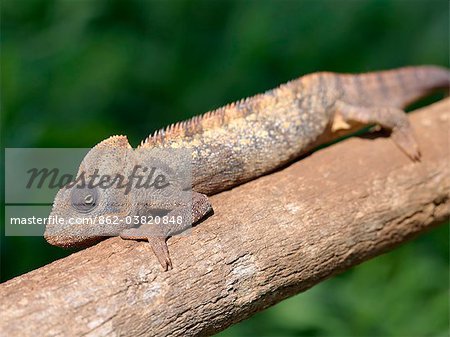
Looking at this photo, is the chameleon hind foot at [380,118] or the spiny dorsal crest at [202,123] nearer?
the spiny dorsal crest at [202,123]

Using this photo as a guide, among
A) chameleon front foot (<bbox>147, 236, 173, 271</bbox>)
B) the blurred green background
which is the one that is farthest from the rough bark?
the blurred green background

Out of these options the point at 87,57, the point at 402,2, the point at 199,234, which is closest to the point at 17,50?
the point at 87,57

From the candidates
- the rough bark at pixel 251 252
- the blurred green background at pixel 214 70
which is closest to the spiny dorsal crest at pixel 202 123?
the rough bark at pixel 251 252

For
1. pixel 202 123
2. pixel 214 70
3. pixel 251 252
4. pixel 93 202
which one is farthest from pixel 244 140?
pixel 214 70

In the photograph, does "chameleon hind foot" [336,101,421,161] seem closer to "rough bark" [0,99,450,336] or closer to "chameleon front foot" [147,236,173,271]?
"rough bark" [0,99,450,336]

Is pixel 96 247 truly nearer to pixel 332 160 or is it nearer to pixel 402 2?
pixel 332 160

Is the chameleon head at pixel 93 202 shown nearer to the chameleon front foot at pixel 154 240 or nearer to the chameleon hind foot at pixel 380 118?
the chameleon front foot at pixel 154 240

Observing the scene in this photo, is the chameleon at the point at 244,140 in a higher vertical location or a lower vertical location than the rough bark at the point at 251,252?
higher
